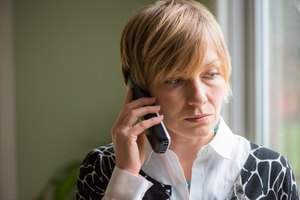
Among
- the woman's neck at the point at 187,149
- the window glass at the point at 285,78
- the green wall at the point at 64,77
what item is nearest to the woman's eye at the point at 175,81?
the woman's neck at the point at 187,149

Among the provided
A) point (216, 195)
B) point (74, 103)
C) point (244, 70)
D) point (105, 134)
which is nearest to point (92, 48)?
point (74, 103)

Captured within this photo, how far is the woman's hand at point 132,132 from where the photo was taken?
931 mm

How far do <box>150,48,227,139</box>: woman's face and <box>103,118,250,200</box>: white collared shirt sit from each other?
0.08 metres

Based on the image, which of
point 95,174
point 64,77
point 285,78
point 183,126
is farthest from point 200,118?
point 64,77

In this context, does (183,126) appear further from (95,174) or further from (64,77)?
(64,77)

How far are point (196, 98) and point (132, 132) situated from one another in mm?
168

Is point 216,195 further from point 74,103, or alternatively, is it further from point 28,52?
point 28,52

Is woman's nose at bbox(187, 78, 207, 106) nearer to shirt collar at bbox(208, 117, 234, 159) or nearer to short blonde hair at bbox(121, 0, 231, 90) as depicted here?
short blonde hair at bbox(121, 0, 231, 90)

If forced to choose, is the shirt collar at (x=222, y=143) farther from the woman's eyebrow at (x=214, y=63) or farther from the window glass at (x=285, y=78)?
the window glass at (x=285, y=78)

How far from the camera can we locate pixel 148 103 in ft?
3.07

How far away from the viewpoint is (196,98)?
34.4 inches

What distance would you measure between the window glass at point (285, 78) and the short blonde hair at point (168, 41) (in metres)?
0.42

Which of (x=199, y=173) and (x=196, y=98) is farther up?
(x=196, y=98)

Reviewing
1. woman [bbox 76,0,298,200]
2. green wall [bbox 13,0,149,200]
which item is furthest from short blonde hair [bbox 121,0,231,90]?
green wall [bbox 13,0,149,200]
